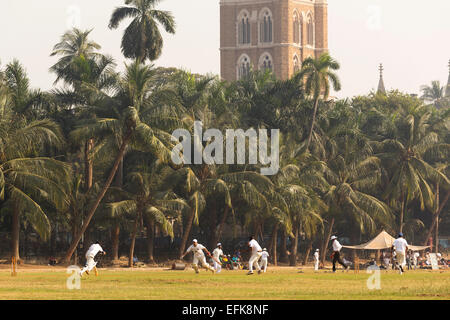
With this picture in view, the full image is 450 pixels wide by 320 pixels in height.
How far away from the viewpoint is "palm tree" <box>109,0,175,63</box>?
55031 millimetres

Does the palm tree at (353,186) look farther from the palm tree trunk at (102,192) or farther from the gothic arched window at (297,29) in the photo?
the gothic arched window at (297,29)

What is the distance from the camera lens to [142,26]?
5494 cm

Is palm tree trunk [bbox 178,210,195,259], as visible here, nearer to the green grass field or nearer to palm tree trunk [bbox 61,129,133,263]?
palm tree trunk [bbox 61,129,133,263]

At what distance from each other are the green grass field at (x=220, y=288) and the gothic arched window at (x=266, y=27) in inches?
3414

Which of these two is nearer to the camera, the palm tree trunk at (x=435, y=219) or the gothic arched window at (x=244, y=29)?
the palm tree trunk at (x=435, y=219)

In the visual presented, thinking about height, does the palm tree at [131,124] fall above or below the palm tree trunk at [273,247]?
above

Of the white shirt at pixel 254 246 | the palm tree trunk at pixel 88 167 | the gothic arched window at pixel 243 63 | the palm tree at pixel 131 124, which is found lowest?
the white shirt at pixel 254 246

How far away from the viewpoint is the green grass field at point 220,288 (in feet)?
80.7

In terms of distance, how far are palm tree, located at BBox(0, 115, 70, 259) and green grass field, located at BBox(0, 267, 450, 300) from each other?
10144 millimetres

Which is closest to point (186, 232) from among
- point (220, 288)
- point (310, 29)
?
point (220, 288)

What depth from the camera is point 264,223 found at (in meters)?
58.9

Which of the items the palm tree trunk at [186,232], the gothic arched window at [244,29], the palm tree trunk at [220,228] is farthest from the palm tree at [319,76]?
the gothic arched window at [244,29]

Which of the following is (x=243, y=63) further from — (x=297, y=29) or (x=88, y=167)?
(x=88, y=167)

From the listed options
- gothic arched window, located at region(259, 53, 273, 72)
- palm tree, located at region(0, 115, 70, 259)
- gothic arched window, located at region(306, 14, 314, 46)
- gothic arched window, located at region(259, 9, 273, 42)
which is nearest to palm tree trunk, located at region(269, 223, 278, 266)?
palm tree, located at region(0, 115, 70, 259)
